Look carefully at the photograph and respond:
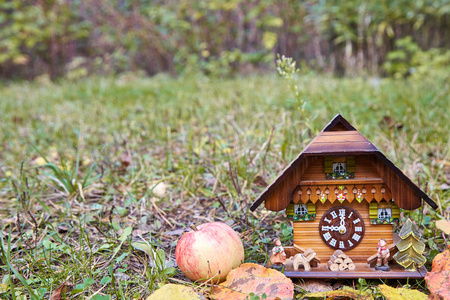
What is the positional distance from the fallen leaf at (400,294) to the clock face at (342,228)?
0.76 ft

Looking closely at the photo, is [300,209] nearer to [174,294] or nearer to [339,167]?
[339,167]

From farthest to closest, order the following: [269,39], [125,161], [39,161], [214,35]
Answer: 1. [214,35]
2. [269,39]
3. [39,161]
4. [125,161]

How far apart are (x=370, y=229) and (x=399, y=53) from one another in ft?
22.2

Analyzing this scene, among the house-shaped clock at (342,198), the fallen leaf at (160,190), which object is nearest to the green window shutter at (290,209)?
the house-shaped clock at (342,198)

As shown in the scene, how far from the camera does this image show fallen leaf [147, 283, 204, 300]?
57.5 inches

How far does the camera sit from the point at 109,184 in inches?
105

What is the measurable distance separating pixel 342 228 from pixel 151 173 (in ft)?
4.90

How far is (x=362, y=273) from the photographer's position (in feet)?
5.22

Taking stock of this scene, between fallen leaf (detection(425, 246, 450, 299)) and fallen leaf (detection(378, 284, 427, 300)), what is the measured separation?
44mm

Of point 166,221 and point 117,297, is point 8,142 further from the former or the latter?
point 117,297

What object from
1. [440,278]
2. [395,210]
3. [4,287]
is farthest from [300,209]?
[4,287]

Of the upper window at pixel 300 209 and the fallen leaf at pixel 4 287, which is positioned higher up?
the upper window at pixel 300 209

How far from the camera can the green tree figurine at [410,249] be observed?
5.23 feet

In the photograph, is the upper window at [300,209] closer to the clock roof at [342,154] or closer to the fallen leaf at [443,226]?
the clock roof at [342,154]
